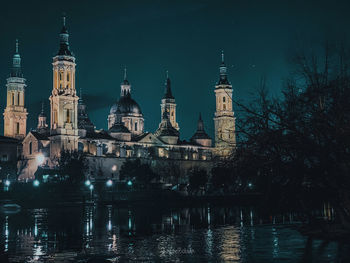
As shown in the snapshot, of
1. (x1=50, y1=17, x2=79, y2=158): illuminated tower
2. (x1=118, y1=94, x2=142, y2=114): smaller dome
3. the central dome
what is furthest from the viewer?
(x1=118, y1=94, x2=142, y2=114): smaller dome

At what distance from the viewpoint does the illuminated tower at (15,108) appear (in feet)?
390

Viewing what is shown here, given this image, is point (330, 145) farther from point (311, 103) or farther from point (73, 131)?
point (73, 131)

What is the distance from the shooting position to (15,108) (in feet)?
391

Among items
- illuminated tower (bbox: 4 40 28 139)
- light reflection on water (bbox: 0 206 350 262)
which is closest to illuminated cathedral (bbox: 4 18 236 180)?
illuminated tower (bbox: 4 40 28 139)

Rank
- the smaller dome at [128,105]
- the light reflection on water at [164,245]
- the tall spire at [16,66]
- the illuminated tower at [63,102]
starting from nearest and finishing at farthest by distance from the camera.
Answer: the light reflection on water at [164,245] → the illuminated tower at [63,102] → the tall spire at [16,66] → the smaller dome at [128,105]

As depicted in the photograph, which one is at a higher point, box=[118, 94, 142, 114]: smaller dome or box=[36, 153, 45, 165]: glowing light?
box=[118, 94, 142, 114]: smaller dome

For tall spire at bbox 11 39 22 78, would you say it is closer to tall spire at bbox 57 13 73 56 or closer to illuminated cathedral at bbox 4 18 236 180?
illuminated cathedral at bbox 4 18 236 180

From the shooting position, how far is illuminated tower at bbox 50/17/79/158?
3986 inches

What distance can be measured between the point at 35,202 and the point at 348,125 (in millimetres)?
46419

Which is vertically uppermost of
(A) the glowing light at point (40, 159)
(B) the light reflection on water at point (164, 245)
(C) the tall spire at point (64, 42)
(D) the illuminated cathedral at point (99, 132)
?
(C) the tall spire at point (64, 42)

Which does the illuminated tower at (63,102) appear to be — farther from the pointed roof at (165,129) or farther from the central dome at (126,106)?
the pointed roof at (165,129)

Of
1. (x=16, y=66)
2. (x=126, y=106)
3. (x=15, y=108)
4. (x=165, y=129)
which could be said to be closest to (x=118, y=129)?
(x=126, y=106)

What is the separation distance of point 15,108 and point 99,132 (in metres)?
17.2

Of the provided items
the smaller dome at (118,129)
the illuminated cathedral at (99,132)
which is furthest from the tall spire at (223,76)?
the smaller dome at (118,129)
